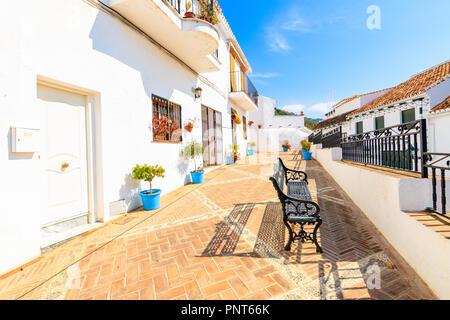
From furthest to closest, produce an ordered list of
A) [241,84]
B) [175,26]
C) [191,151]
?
[241,84] < [191,151] < [175,26]

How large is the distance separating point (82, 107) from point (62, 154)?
3.26 ft

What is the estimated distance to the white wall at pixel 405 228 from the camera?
5.70ft

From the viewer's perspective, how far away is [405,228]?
7.72ft

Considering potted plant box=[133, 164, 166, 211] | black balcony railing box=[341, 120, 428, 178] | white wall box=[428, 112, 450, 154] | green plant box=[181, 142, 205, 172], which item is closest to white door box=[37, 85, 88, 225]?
potted plant box=[133, 164, 166, 211]

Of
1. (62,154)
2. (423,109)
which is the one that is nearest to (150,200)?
(62,154)

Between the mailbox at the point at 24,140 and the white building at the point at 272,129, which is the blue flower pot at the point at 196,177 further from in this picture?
the white building at the point at 272,129

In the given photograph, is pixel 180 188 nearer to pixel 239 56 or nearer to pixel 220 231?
pixel 220 231

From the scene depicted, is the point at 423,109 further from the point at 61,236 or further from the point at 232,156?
the point at 61,236

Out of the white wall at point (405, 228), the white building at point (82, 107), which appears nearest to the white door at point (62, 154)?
the white building at point (82, 107)

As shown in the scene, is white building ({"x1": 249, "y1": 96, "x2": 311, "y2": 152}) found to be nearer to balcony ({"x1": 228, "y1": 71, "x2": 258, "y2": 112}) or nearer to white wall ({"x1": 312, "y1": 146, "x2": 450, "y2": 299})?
balcony ({"x1": 228, "y1": 71, "x2": 258, "y2": 112})

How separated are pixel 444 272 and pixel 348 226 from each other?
169cm

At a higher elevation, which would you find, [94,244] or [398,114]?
[398,114]

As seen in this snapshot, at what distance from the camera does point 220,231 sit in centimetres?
332
